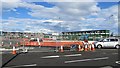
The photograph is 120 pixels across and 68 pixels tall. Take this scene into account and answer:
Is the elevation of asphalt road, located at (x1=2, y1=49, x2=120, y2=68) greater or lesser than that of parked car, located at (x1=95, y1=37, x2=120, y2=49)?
lesser

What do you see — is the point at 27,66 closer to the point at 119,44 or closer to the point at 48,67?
the point at 48,67

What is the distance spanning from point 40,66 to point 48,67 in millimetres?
555

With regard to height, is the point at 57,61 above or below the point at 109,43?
below

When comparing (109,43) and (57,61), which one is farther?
(109,43)

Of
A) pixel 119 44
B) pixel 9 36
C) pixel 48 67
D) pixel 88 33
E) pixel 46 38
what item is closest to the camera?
pixel 48 67

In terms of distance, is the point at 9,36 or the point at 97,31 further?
the point at 97,31

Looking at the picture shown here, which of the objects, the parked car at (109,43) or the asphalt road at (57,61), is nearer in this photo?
the asphalt road at (57,61)

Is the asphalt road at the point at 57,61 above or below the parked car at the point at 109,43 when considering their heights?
below

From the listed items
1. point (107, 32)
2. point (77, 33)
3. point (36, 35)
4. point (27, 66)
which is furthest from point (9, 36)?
point (27, 66)

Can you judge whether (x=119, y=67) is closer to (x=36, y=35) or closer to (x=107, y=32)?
(x=36, y=35)

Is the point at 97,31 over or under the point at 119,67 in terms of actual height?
over

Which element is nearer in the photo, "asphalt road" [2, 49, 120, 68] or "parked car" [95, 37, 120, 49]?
"asphalt road" [2, 49, 120, 68]

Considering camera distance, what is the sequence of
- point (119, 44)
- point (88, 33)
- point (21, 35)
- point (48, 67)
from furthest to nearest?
point (88, 33), point (21, 35), point (119, 44), point (48, 67)

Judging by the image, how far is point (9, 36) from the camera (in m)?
48.3
